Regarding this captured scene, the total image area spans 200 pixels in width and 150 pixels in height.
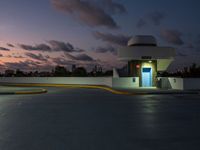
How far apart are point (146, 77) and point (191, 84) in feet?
24.8

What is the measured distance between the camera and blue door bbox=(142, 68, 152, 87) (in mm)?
39125

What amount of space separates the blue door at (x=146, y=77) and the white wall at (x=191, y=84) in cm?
714

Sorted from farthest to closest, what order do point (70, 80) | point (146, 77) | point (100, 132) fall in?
1. point (70, 80)
2. point (146, 77)
3. point (100, 132)

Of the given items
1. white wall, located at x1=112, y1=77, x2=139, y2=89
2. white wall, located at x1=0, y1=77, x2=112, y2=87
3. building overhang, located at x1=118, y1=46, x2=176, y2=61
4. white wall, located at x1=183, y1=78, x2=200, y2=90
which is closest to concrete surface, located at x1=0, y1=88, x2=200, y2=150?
white wall, located at x1=183, y1=78, x2=200, y2=90

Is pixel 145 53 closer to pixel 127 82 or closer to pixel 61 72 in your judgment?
pixel 127 82

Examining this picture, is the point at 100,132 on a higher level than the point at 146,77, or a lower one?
lower

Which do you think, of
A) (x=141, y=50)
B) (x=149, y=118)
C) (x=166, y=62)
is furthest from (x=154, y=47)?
(x=149, y=118)

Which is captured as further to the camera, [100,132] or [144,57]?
[144,57]

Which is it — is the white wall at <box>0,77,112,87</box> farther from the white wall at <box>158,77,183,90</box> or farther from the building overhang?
the white wall at <box>158,77,183,90</box>

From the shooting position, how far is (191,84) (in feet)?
107

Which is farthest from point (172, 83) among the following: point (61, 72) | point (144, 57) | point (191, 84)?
point (61, 72)

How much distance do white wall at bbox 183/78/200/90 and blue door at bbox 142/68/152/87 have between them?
7.14 meters

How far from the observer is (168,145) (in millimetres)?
7500

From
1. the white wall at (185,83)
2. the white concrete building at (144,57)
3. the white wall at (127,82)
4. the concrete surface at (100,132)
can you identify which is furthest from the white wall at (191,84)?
the concrete surface at (100,132)
